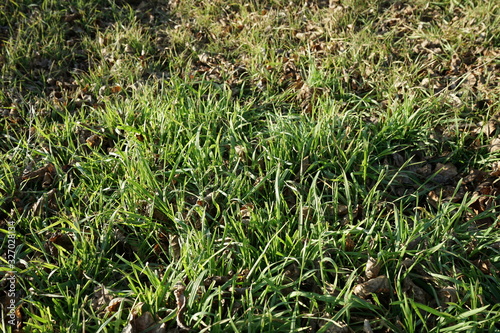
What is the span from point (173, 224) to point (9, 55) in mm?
2527

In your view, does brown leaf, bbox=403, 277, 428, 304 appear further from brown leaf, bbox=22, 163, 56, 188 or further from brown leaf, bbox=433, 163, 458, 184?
brown leaf, bbox=22, 163, 56, 188

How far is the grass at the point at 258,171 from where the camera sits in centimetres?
186

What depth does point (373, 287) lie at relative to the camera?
74.5 inches

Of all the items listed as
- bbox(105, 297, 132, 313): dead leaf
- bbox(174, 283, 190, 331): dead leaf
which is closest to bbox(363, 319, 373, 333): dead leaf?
bbox(174, 283, 190, 331): dead leaf

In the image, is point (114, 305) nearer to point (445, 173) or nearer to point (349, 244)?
point (349, 244)

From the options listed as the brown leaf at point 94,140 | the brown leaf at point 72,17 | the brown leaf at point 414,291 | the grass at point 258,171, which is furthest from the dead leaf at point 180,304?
the brown leaf at point 72,17

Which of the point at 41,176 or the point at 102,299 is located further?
the point at 41,176

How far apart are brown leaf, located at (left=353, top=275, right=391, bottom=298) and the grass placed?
0.08 ft


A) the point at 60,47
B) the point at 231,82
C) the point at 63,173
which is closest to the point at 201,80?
the point at 231,82

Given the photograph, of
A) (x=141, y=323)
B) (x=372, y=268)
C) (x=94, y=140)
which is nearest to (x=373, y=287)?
(x=372, y=268)

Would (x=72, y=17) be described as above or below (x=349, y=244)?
above

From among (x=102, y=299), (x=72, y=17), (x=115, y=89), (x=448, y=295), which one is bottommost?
(x=102, y=299)

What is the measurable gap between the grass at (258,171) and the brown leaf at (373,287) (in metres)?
0.02

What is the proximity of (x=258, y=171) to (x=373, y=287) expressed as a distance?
992 mm
